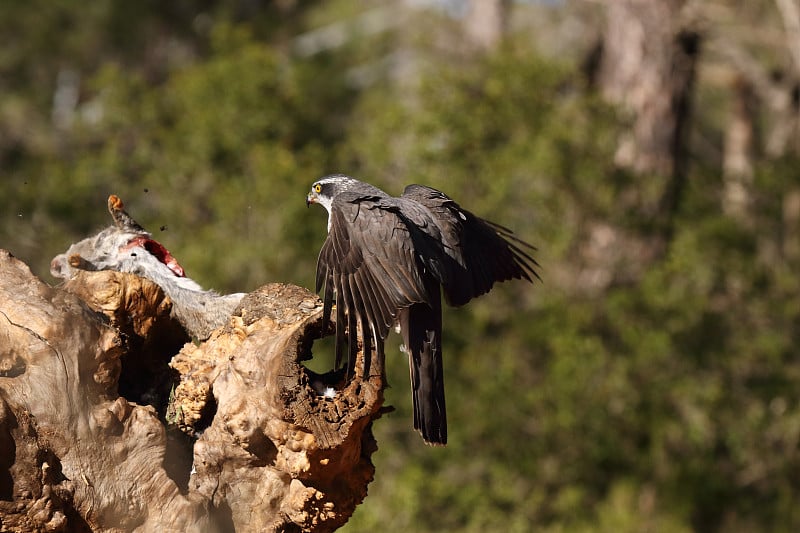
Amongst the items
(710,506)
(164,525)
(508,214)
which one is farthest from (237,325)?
(710,506)

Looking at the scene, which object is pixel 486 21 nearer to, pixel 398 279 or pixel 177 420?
pixel 398 279

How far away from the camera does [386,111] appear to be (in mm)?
12227

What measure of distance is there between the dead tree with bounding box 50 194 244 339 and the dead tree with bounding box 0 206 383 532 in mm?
154

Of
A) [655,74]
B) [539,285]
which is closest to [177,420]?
[539,285]

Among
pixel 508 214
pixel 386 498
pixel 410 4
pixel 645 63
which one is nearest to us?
pixel 386 498

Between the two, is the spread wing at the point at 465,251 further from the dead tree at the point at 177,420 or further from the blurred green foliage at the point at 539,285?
the blurred green foliage at the point at 539,285

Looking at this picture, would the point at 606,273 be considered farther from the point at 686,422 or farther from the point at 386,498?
the point at 386,498

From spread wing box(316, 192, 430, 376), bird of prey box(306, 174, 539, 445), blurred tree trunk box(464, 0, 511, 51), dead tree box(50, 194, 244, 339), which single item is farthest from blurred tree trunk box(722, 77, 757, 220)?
dead tree box(50, 194, 244, 339)

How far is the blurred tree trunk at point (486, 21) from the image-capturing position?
17.0m

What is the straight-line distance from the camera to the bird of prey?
14.3 ft

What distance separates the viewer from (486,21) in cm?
1722

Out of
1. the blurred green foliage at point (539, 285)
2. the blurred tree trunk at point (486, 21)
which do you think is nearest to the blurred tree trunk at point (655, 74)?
the blurred green foliage at point (539, 285)

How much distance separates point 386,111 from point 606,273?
3.20 meters

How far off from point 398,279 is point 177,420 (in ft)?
3.62
